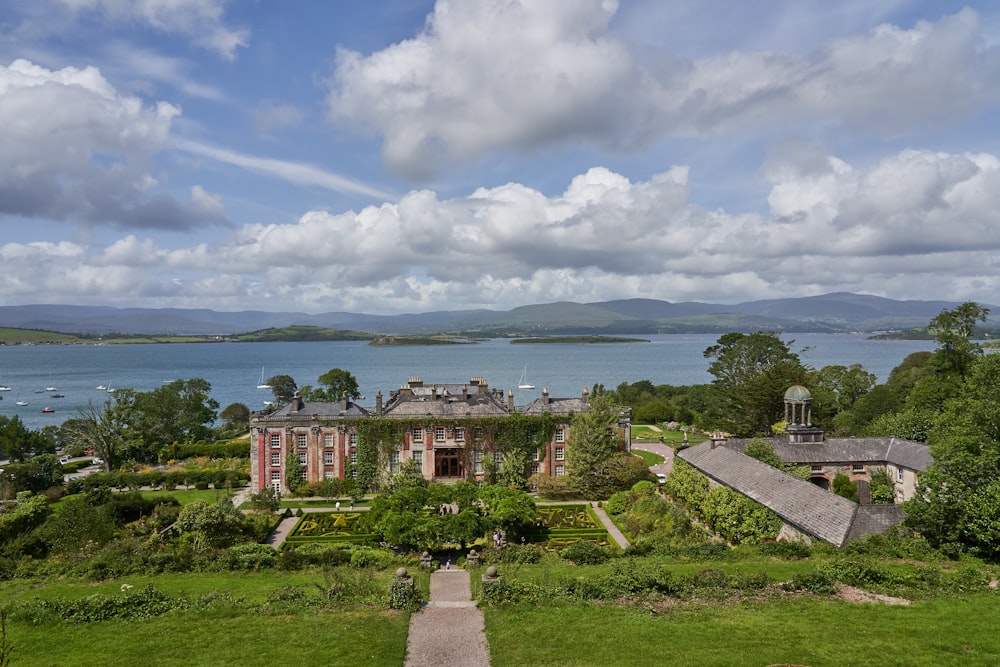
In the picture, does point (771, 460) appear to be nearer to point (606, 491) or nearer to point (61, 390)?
point (606, 491)

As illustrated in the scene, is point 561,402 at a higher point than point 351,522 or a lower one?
higher

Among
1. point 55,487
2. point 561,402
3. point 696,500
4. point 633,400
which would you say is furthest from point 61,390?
point 696,500

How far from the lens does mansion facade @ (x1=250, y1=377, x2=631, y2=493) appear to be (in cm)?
4894

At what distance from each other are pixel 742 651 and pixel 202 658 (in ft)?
51.8

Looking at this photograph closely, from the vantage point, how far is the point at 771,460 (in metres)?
40.3

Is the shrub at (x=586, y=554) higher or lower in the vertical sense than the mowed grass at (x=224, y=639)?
lower

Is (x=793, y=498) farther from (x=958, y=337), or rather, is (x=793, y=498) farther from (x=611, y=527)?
(x=958, y=337)

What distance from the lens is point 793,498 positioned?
30406 millimetres

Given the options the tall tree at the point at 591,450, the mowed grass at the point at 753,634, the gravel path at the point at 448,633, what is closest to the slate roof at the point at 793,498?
the mowed grass at the point at 753,634

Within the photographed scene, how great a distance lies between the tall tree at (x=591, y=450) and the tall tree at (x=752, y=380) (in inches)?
904

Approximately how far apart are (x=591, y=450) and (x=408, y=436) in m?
15.0

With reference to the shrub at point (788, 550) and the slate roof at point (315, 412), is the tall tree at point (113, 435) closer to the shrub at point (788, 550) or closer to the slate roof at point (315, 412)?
the slate roof at point (315, 412)

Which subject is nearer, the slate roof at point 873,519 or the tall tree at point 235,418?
the slate roof at point 873,519

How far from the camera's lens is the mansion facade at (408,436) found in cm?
4894
